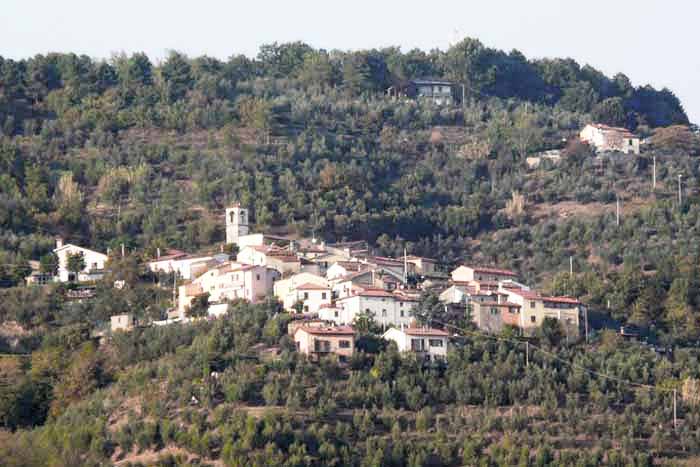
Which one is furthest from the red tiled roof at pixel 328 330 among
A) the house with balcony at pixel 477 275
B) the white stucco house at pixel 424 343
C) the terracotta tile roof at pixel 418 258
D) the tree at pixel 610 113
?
the tree at pixel 610 113

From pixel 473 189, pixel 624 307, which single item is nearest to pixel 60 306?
pixel 624 307

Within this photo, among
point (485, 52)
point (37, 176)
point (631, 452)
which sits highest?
point (485, 52)

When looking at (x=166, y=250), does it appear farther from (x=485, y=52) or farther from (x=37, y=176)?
(x=485, y=52)

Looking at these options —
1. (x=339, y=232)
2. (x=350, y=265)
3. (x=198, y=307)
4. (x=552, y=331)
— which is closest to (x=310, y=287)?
(x=198, y=307)

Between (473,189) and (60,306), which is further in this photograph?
(473,189)

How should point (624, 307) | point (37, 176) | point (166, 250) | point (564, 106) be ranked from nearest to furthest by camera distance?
point (624, 307) < point (166, 250) < point (37, 176) < point (564, 106)

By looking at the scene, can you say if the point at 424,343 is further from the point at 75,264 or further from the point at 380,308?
the point at 75,264

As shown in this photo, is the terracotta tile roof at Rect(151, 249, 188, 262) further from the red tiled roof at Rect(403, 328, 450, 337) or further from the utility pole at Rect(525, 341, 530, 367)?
the utility pole at Rect(525, 341, 530, 367)
